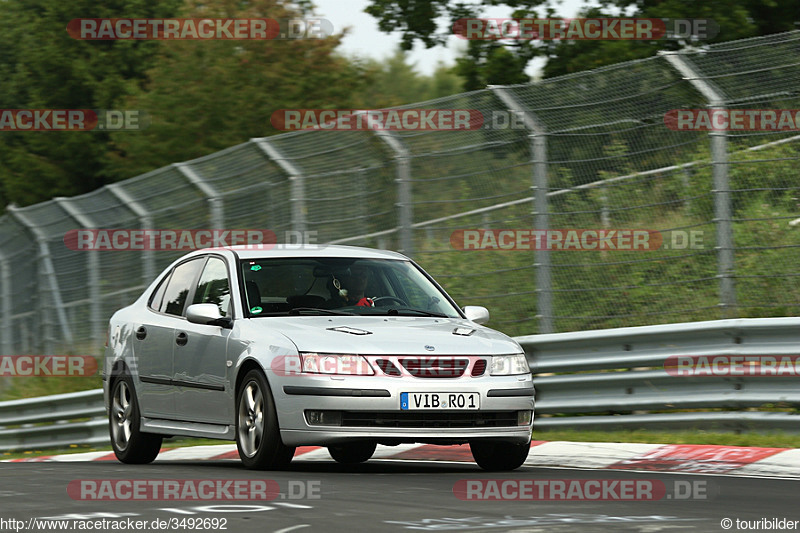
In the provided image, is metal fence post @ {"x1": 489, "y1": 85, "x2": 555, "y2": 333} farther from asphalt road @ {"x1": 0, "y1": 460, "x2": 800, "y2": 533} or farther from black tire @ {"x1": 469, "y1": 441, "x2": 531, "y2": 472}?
asphalt road @ {"x1": 0, "y1": 460, "x2": 800, "y2": 533}

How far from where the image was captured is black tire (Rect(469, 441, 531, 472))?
9336mm

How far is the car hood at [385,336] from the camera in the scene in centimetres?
872

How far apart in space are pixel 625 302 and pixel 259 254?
3183 mm

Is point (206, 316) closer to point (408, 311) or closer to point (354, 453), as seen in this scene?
point (408, 311)

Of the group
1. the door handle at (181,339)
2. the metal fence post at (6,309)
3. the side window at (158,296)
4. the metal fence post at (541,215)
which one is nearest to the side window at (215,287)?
the door handle at (181,339)

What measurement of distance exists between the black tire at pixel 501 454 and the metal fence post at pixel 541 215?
257cm

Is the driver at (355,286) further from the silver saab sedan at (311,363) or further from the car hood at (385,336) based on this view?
the car hood at (385,336)

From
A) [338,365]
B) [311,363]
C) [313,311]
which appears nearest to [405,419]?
[338,365]

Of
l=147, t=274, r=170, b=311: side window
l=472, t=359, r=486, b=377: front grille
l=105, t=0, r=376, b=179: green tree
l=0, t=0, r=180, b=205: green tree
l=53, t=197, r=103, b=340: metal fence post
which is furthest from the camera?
l=0, t=0, r=180, b=205: green tree

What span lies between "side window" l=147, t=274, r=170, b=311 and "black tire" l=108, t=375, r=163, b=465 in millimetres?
587

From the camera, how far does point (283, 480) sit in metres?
8.13

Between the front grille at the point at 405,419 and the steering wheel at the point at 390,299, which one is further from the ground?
the steering wheel at the point at 390,299

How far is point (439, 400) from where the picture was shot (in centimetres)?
867

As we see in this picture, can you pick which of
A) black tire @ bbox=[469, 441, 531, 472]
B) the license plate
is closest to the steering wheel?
black tire @ bbox=[469, 441, 531, 472]
